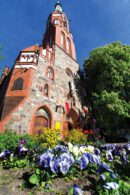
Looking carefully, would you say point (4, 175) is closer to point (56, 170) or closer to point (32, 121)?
point (56, 170)

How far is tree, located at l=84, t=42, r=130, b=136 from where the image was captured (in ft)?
49.6

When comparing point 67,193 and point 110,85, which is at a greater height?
point 110,85

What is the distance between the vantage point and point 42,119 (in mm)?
14188

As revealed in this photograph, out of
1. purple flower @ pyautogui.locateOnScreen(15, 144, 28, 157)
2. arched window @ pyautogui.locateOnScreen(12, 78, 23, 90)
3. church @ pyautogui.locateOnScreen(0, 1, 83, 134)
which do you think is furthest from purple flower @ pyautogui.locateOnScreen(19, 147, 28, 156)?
arched window @ pyautogui.locateOnScreen(12, 78, 23, 90)

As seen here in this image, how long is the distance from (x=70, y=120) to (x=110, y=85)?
581 centimetres

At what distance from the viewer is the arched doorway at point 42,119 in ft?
44.9

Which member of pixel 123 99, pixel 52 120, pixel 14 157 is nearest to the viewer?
pixel 14 157

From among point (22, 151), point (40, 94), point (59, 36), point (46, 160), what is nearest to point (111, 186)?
point (46, 160)

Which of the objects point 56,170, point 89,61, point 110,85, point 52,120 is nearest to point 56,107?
point 52,120

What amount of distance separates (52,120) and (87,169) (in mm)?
11011

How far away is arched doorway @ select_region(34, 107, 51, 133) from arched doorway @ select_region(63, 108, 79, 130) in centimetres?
205

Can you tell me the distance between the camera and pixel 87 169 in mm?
3652

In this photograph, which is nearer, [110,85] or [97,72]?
[110,85]

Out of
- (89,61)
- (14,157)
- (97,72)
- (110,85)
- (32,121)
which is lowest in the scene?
(14,157)
